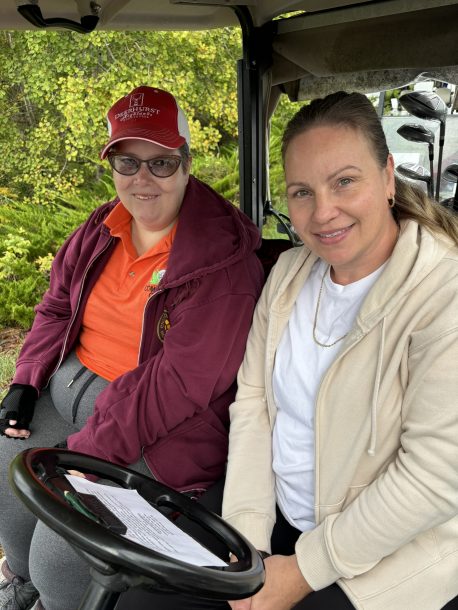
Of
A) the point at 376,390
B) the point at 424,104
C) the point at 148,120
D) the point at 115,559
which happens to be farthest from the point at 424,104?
the point at 115,559

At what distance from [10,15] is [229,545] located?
2.24 metres

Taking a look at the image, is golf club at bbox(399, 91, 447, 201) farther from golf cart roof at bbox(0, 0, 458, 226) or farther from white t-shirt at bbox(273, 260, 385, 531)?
white t-shirt at bbox(273, 260, 385, 531)

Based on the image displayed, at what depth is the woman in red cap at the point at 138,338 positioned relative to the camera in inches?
79.7

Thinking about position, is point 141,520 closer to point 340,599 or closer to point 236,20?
point 340,599

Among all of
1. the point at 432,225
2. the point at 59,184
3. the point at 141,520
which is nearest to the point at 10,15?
the point at 432,225

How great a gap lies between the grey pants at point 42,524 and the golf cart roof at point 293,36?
1.35 meters

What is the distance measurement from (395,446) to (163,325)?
2.93 ft

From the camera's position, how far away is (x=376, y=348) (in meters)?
1.59

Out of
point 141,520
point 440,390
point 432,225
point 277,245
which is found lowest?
point 141,520

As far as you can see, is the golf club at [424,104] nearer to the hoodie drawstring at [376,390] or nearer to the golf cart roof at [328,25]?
the golf cart roof at [328,25]

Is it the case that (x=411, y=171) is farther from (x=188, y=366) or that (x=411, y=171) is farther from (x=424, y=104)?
(x=188, y=366)

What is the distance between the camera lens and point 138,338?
2.27 m

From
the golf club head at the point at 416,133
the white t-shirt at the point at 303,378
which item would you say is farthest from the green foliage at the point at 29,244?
the white t-shirt at the point at 303,378

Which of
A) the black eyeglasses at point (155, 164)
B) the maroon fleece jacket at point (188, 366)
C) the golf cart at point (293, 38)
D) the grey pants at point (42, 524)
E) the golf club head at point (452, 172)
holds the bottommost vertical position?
the grey pants at point (42, 524)
